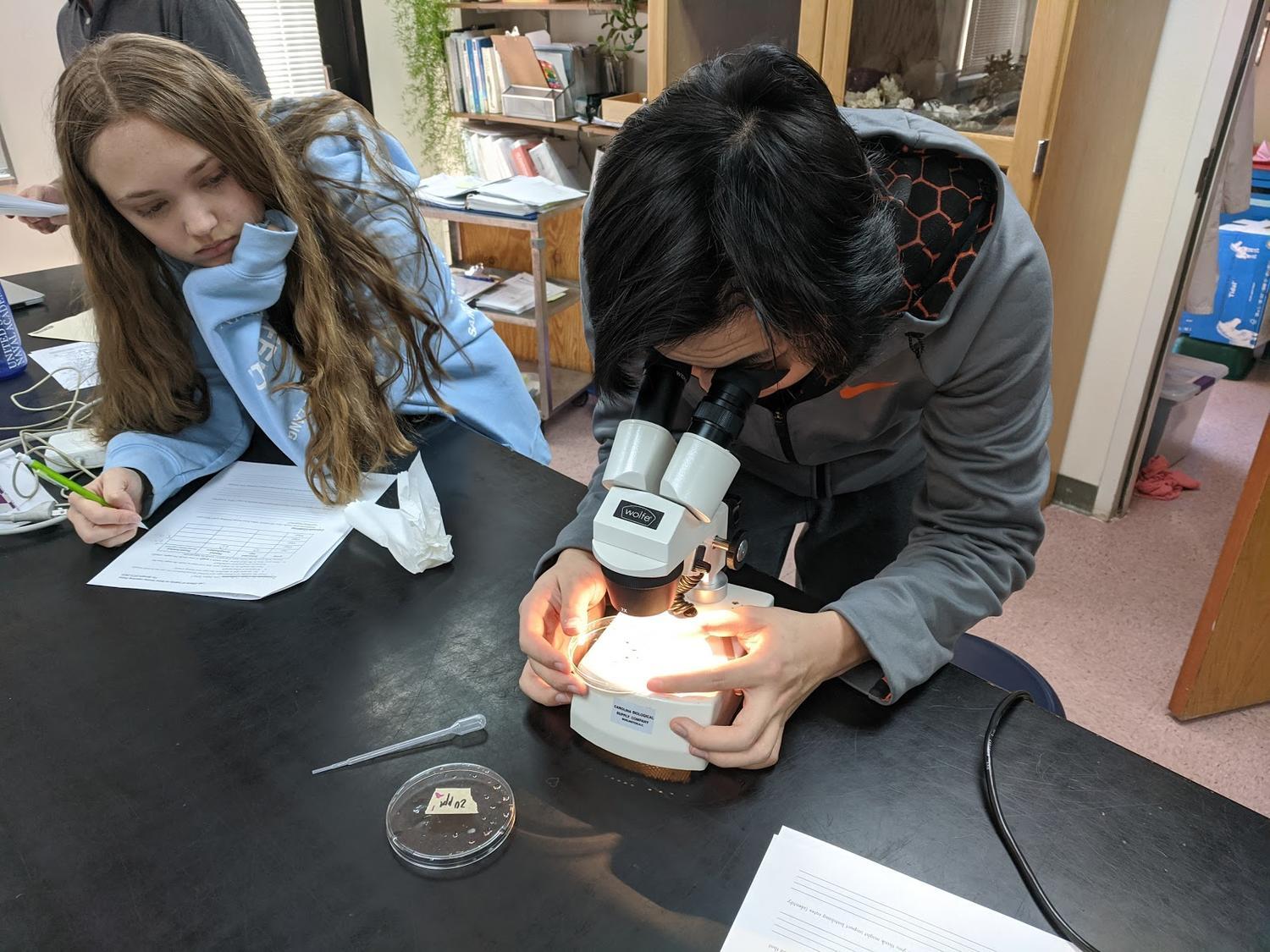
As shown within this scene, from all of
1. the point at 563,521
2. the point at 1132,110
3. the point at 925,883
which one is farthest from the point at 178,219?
the point at 1132,110

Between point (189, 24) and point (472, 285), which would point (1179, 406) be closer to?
point (472, 285)

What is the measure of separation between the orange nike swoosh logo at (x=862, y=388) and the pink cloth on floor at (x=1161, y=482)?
202 cm

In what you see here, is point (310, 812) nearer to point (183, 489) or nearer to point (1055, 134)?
point (183, 489)

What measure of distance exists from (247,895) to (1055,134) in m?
2.18

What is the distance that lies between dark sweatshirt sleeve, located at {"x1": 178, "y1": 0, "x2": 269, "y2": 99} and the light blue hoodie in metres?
0.95

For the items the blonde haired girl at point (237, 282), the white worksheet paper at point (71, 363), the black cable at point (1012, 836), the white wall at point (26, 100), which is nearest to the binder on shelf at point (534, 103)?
the white wall at point (26, 100)

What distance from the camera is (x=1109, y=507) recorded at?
256 centimetres

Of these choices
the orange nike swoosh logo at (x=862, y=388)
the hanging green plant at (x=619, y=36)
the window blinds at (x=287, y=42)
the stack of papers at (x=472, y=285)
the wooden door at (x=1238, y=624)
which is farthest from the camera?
the window blinds at (x=287, y=42)

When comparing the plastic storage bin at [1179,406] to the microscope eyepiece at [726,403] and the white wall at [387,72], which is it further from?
the white wall at [387,72]

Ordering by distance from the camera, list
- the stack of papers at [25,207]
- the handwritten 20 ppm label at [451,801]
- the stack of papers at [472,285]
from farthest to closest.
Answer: the stack of papers at [472,285]
the stack of papers at [25,207]
the handwritten 20 ppm label at [451,801]

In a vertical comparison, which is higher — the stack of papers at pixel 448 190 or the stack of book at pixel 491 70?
the stack of book at pixel 491 70

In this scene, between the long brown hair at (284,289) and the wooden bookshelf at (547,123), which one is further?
the wooden bookshelf at (547,123)

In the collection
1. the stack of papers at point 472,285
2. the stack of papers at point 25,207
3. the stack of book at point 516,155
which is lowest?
the stack of papers at point 472,285

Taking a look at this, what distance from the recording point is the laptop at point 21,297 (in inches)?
78.2
